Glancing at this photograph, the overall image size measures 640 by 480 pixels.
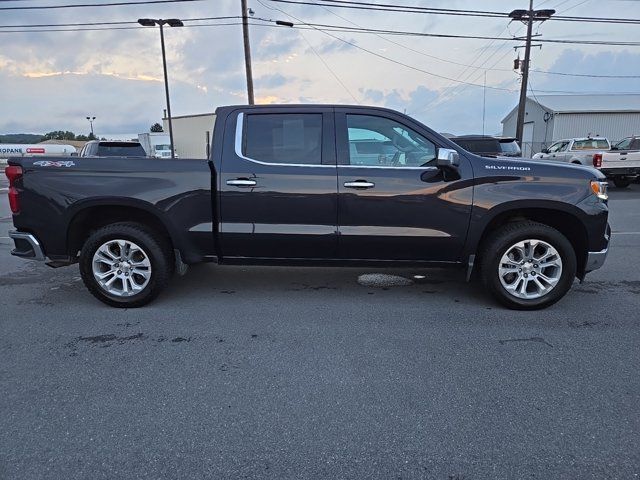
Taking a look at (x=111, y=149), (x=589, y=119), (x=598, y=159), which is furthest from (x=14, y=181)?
(x=589, y=119)

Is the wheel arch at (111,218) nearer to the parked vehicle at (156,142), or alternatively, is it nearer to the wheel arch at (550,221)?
the wheel arch at (550,221)

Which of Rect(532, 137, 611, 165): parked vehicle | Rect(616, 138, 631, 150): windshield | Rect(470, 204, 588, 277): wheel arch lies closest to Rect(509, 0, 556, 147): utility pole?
Rect(532, 137, 611, 165): parked vehicle

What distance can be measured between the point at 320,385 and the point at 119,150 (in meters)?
11.9

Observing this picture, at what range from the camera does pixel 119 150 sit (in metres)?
13.1

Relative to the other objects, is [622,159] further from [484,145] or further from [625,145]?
[484,145]

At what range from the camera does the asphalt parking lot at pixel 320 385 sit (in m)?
2.44

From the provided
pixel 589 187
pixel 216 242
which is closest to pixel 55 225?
pixel 216 242

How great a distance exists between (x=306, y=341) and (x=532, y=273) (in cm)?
228

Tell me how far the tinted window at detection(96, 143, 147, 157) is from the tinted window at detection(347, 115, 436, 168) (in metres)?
10.1

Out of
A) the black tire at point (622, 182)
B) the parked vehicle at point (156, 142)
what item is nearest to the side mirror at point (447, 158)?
the black tire at point (622, 182)

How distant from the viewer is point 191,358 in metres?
3.57

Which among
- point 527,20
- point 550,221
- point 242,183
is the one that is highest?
point 527,20

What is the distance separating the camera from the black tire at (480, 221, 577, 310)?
14.3 feet

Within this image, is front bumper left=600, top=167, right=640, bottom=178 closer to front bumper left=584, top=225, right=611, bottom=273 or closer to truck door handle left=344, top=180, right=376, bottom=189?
front bumper left=584, top=225, right=611, bottom=273
